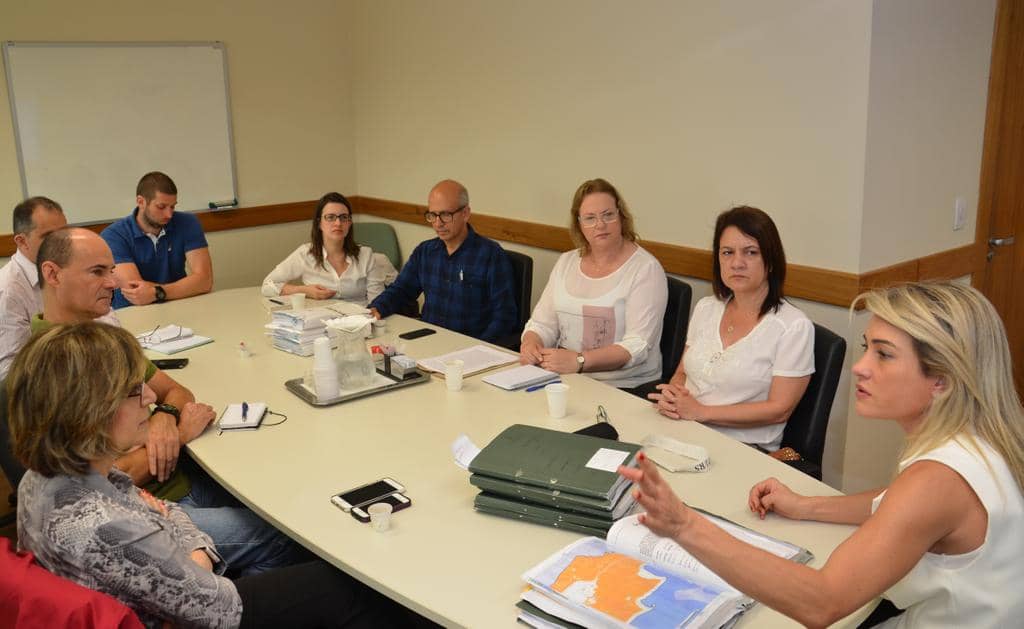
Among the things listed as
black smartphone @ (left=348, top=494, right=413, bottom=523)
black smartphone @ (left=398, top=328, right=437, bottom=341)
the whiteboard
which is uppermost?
the whiteboard

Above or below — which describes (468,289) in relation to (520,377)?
above

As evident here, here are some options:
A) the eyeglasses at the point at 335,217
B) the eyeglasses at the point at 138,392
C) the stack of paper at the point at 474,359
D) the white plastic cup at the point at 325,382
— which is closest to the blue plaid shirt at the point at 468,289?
the eyeglasses at the point at 335,217

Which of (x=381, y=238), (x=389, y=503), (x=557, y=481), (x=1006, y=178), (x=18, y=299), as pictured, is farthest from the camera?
(x=381, y=238)

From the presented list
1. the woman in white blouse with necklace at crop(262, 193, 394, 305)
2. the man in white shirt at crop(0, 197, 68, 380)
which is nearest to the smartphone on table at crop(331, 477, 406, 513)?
the man in white shirt at crop(0, 197, 68, 380)

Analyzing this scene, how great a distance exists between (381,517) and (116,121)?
12.4 ft

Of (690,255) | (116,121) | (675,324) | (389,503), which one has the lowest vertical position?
(389,503)

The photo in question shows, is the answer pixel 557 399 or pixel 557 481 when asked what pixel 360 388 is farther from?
pixel 557 481

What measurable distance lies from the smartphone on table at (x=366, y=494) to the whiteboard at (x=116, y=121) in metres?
3.42

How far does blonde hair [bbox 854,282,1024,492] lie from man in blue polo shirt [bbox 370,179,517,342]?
2285 millimetres

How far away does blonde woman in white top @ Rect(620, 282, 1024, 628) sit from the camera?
1309mm

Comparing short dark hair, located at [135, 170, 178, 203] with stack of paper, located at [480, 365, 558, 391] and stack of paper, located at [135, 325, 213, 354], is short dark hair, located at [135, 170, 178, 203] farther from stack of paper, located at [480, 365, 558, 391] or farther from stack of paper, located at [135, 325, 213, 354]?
stack of paper, located at [480, 365, 558, 391]

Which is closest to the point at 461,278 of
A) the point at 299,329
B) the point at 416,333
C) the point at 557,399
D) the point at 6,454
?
the point at 416,333

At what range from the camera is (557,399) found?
2.42 metres

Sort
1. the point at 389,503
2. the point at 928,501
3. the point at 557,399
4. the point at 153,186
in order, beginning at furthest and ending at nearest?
the point at 153,186 < the point at 557,399 < the point at 389,503 < the point at 928,501
